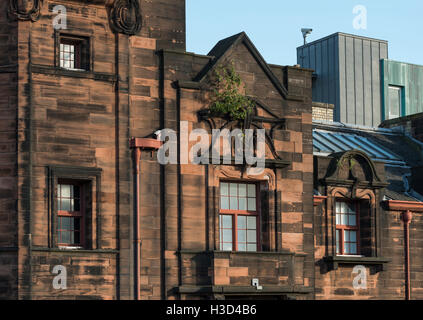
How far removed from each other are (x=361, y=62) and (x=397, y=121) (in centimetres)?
1163

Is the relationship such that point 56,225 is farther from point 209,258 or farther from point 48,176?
point 209,258

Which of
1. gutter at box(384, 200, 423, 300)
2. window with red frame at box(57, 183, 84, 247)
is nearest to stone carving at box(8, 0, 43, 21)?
window with red frame at box(57, 183, 84, 247)

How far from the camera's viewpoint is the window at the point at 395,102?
5638cm

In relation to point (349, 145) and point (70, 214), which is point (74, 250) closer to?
point (70, 214)

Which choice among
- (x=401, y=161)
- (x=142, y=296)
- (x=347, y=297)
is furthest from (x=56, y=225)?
(x=401, y=161)

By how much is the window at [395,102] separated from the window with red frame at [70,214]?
3143cm

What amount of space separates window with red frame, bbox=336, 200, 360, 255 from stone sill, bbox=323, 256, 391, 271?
61cm

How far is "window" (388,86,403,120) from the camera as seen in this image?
56375 mm

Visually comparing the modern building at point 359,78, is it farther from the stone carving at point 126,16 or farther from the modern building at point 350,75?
the stone carving at point 126,16

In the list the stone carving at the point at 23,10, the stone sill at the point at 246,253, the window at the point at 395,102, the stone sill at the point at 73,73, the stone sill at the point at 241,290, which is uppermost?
the window at the point at 395,102

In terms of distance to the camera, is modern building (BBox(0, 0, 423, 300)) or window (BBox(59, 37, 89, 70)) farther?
window (BBox(59, 37, 89, 70))

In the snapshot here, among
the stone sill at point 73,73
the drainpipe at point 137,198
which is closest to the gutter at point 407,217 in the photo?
the drainpipe at point 137,198

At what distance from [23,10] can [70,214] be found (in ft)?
18.8

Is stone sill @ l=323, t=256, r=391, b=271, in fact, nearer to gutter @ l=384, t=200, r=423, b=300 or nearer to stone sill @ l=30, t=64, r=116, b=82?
gutter @ l=384, t=200, r=423, b=300
